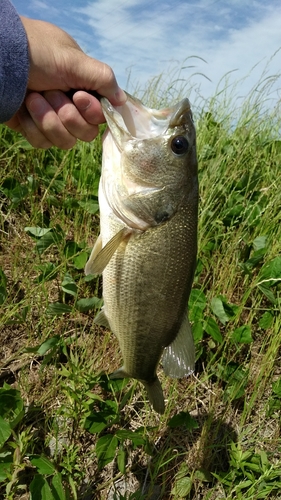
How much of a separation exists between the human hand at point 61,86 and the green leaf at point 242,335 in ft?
4.73

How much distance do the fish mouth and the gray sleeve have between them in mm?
289

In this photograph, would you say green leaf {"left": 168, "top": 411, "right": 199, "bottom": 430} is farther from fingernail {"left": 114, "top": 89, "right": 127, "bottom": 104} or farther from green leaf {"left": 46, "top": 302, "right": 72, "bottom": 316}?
fingernail {"left": 114, "top": 89, "right": 127, "bottom": 104}

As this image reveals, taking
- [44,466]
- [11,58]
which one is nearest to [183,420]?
[44,466]

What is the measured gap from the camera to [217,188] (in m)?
3.29

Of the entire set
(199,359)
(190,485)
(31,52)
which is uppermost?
(31,52)

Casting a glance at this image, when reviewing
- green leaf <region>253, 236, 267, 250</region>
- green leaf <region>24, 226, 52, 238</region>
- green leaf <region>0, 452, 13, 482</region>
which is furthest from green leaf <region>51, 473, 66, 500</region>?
green leaf <region>253, 236, 267, 250</region>

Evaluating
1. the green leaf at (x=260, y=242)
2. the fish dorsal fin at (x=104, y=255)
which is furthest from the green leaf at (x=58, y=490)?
the green leaf at (x=260, y=242)

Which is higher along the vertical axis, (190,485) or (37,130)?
(37,130)

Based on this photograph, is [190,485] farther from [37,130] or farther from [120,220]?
[37,130]

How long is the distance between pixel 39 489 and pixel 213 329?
3.93 ft

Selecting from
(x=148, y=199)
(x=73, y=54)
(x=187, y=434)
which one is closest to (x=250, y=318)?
(x=187, y=434)

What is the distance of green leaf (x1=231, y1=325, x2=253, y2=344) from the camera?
2.68 meters

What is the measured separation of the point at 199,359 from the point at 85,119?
5.25 ft

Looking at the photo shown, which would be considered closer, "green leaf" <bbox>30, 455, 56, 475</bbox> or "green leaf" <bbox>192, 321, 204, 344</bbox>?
"green leaf" <bbox>30, 455, 56, 475</bbox>
